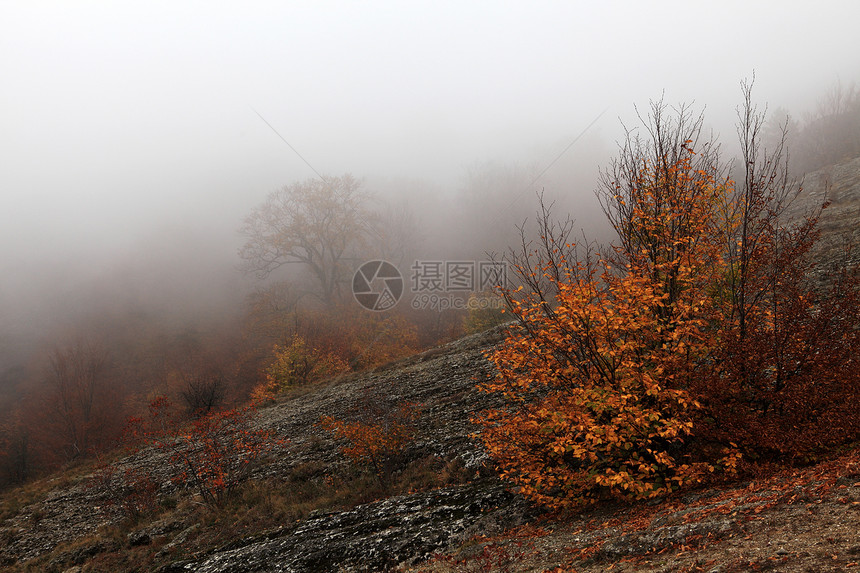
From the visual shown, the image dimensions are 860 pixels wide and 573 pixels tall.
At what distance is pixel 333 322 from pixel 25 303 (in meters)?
55.9

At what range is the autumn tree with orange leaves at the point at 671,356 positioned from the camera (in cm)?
738

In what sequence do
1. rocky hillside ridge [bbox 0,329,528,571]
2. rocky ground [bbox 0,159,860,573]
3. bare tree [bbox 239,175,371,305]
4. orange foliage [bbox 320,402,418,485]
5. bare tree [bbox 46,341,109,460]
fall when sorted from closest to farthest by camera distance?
rocky ground [bbox 0,159,860,573], rocky hillside ridge [bbox 0,329,528,571], orange foliage [bbox 320,402,418,485], bare tree [bbox 46,341,109,460], bare tree [bbox 239,175,371,305]

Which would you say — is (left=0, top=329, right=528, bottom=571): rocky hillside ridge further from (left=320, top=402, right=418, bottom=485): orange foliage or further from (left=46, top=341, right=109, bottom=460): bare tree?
(left=46, top=341, right=109, bottom=460): bare tree

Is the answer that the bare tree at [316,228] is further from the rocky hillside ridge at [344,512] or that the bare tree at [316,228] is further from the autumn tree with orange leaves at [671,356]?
the autumn tree with orange leaves at [671,356]

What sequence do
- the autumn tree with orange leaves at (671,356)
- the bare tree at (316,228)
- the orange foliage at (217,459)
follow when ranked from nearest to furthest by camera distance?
the autumn tree with orange leaves at (671,356) < the orange foliage at (217,459) < the bare tree at (316,228)

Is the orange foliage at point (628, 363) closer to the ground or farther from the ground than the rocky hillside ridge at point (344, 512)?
farther from the ground

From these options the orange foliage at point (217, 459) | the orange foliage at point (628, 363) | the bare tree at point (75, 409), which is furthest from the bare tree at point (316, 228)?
the orange foliage at point (628, 363)

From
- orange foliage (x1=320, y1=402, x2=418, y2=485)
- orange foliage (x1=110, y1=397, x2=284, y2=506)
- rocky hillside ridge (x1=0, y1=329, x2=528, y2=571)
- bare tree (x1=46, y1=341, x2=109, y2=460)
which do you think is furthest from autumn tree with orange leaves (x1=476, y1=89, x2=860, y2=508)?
bare tree (x1=46, y1=341, x2=109, y2=460)

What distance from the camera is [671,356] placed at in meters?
7.71

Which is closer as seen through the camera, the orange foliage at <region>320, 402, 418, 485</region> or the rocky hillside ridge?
the rocky hillside ridge

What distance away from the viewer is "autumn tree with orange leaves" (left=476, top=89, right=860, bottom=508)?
24.2 feet

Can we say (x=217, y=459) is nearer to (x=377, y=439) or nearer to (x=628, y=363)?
(x=377, y=439)

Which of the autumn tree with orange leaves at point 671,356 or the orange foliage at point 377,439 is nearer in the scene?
the autumn tree with orange leaves at point 671,356

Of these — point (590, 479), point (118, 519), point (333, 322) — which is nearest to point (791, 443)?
point (590, 479)
